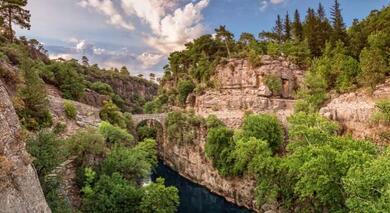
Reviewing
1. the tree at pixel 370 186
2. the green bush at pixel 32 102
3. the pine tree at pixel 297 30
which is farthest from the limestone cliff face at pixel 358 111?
the green bush at pixel 32 102

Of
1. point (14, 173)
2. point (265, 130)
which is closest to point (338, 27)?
point (265, 130)

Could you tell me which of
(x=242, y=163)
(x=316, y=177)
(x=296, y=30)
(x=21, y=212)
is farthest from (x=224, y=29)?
(x=21, y=212)

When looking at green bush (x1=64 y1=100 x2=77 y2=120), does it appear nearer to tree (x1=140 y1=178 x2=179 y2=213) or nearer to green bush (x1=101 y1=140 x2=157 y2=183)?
green bush (x1=101 y1=140 x2=157 y2=183)

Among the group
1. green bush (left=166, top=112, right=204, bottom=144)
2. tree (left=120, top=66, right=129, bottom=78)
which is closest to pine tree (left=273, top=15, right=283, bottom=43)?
green bush (left=166, top=112, right=204, bottom=144)

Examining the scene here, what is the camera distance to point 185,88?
192 ft

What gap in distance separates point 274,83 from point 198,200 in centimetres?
1987

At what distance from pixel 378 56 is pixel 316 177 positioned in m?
20.8

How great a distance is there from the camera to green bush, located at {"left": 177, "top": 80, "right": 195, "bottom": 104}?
193 ft

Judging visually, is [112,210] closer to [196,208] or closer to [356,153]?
[356,153]

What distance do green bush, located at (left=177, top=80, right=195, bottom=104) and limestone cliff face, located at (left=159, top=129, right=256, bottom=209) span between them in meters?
8.62

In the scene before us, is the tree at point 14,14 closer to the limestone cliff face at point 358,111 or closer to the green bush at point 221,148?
the green bush at point 221,148

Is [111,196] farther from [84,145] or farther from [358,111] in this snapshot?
[358,111]

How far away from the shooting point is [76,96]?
39.9 m

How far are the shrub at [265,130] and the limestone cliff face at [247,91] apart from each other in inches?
246
